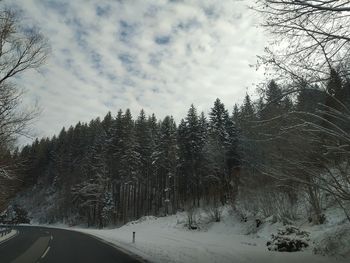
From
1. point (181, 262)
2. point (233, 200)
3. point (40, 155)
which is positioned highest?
point (40, 155)

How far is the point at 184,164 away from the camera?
236 feet

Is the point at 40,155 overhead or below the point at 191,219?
overhead

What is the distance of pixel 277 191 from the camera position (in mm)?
26344

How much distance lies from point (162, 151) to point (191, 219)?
116 feet

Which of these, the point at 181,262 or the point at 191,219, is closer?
the point at 181,262

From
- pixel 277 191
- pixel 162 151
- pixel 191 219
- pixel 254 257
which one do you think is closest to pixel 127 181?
pixel 162 151

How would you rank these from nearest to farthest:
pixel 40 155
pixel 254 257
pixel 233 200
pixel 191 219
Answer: pixel 254 257 < pixel 233 200 < pixel 191 219 < pixel 40 155

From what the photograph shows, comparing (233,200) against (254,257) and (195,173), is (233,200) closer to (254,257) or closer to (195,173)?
(254,257)

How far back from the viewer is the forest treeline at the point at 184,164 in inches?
563

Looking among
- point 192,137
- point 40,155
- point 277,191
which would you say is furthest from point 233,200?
point 40,155

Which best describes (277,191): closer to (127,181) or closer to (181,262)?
(181,262)

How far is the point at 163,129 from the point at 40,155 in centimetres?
6595

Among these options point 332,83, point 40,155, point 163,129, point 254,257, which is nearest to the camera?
point 332,83

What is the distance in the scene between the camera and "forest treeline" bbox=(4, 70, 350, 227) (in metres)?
14.3
